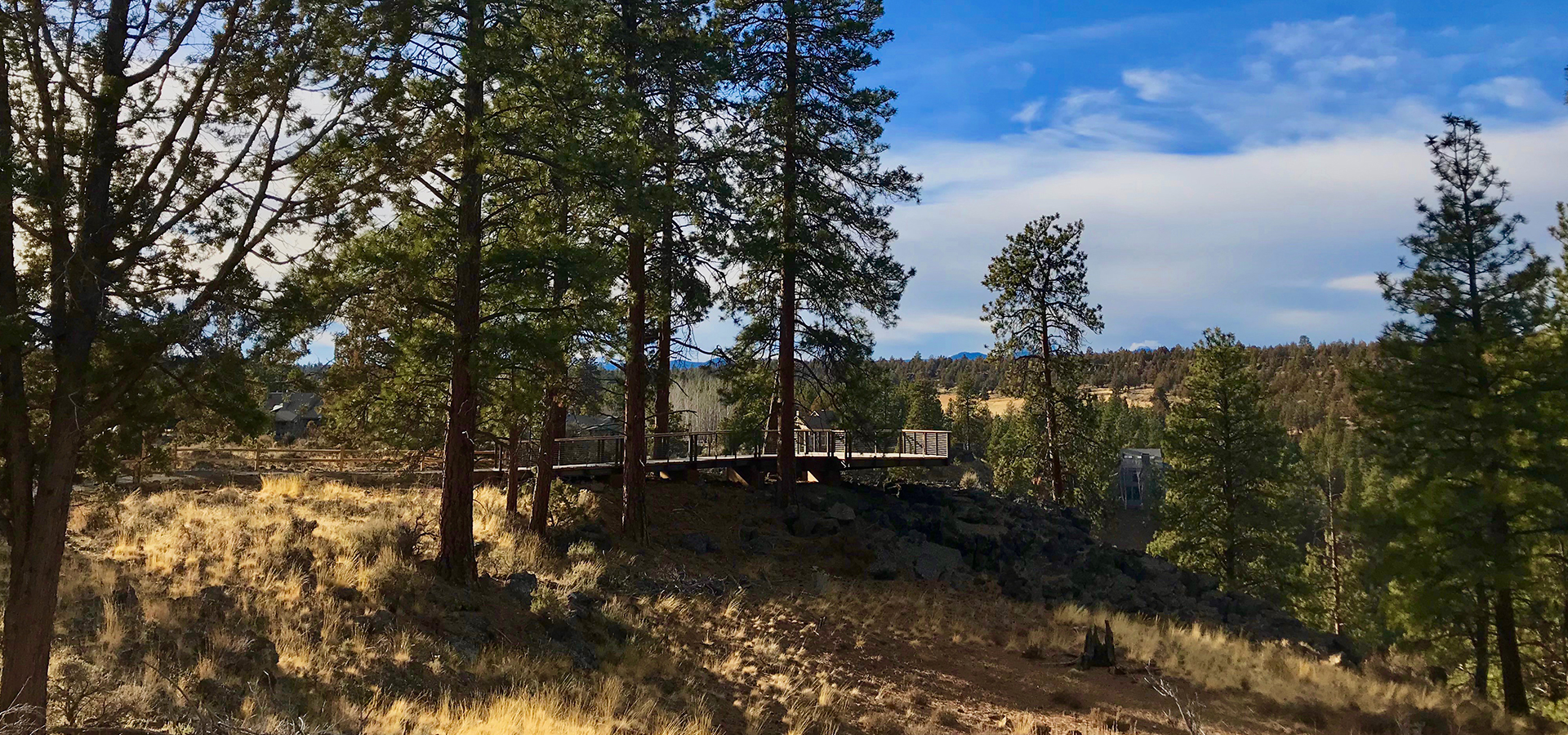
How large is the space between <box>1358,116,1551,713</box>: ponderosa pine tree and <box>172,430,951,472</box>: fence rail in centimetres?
1135

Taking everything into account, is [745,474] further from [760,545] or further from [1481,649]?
[1481,649]

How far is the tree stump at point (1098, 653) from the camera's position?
15110 millimetres

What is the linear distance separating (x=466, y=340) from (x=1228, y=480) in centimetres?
2714

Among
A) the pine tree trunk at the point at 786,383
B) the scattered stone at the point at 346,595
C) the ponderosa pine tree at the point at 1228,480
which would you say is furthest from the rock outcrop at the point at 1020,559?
the scattered stone at the point at 346,595

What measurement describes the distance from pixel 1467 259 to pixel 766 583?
1601 centimetres

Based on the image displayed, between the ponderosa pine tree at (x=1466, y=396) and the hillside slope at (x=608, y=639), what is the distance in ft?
9.62

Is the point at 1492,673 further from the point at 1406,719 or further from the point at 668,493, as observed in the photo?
the point at 668,493

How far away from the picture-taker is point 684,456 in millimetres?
23703

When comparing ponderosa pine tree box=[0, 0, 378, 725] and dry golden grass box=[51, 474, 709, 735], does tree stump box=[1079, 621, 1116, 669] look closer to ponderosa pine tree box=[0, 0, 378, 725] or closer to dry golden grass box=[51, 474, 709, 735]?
dry golden grass box=[51, 474, 709, 735]

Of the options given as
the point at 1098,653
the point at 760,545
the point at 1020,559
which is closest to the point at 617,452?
the point at 760,545

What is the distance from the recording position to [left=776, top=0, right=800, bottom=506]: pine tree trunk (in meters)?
21.4

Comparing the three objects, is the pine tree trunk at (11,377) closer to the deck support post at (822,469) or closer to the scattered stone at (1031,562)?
the scattered stone at (1031,562)

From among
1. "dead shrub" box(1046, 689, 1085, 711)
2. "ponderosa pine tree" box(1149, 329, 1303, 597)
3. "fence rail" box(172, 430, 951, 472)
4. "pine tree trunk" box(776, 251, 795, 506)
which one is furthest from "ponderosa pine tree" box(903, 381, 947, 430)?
"dead shrub" box(1046, 689, 1085, 711)

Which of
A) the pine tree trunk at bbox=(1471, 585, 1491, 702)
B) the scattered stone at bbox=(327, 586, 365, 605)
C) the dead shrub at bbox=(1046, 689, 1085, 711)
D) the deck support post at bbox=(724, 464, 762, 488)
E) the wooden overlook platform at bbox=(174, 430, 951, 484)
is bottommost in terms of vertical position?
the pine tree trunk at bbox=(1471, 585, 1491, 702)
